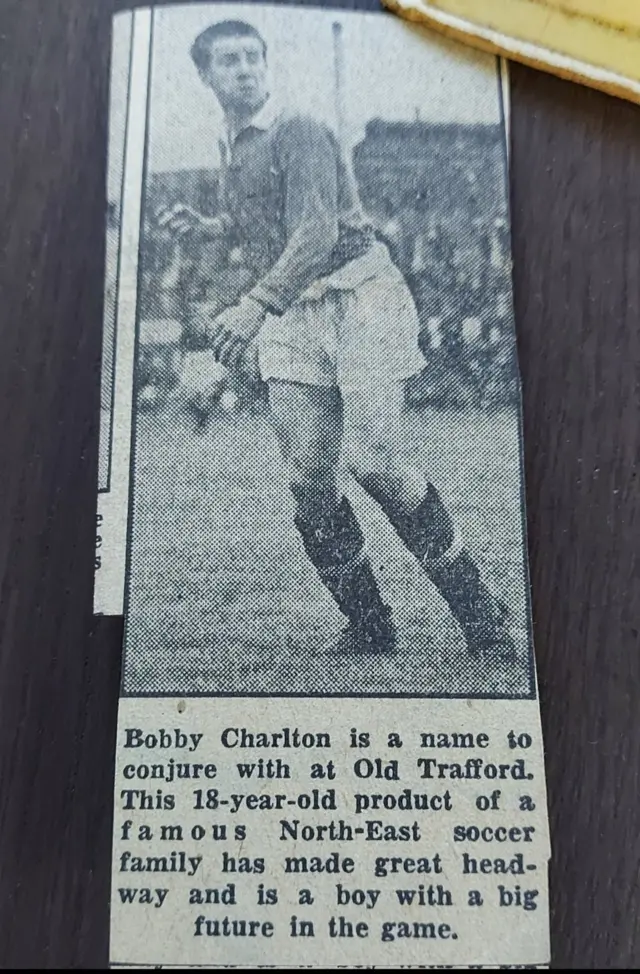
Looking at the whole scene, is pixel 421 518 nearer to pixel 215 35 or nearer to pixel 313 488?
pixel 313 488

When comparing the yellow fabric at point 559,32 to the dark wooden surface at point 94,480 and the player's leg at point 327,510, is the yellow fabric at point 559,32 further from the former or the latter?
the player's leg at point 327,510

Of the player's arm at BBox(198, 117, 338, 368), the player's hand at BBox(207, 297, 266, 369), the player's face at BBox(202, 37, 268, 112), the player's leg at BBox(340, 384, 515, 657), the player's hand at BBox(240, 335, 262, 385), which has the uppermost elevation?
the player's face at BBox(202, 37, 268, 112)

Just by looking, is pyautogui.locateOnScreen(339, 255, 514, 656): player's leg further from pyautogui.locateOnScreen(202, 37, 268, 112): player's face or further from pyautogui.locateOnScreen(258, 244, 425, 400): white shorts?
pyautogui.locateOnScreen(202, 37, 268, 112): player's face

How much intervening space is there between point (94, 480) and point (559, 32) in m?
0.29

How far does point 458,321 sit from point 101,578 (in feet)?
0.60

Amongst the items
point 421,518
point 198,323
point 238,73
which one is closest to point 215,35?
point 238,73

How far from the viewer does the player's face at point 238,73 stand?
1.26ft

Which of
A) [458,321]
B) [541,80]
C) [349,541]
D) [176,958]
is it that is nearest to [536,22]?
Answer: [541,80]

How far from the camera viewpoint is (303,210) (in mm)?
375

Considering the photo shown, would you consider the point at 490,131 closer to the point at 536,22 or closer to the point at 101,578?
the point at 536,22

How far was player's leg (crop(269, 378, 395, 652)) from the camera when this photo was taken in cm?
34

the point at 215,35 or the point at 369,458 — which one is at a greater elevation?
the point at 215,35

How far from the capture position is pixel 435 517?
35cm

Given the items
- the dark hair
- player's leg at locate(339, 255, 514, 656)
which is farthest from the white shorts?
the dark hair
